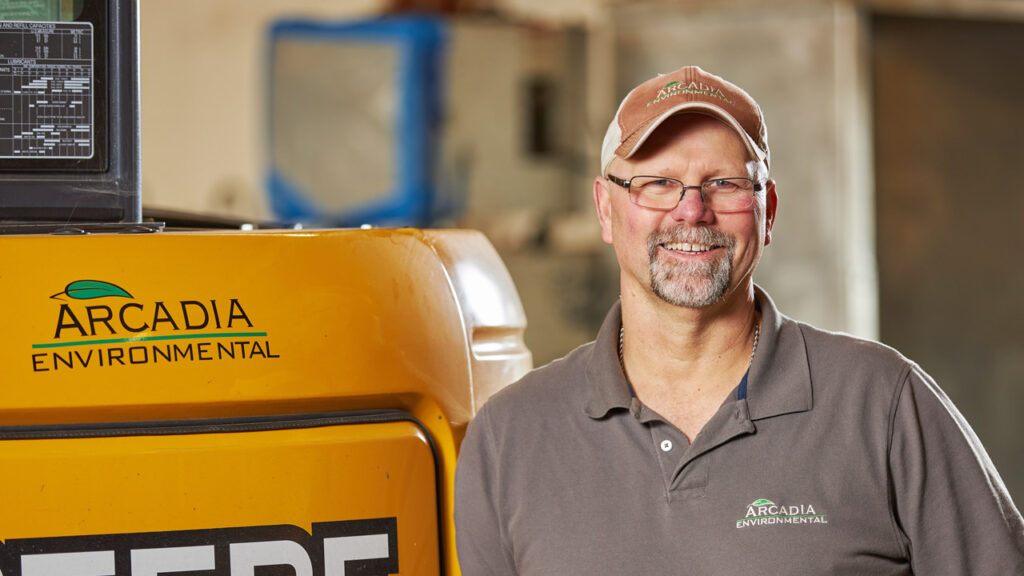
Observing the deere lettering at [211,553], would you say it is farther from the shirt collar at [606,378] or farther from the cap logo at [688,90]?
the cap logo at [688,90]

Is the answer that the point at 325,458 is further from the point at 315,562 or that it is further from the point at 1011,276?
the point at 1011,276

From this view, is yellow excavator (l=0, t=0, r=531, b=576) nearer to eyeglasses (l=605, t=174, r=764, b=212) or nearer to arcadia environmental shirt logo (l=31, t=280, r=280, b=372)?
arcadia environmental shirt logo (l=31, t=280, r=280, b=372)

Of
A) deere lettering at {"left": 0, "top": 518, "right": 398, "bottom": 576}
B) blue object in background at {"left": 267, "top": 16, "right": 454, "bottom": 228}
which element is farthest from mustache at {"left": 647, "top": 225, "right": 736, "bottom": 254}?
blue object in background at {"left": 267, "top": 16, "right": 454, "bottom": 228}

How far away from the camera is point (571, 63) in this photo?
6727mm

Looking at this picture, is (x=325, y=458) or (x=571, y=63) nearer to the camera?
(x=325, y=458)

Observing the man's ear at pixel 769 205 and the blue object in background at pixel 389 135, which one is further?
the blue object in background at pixel 389 135

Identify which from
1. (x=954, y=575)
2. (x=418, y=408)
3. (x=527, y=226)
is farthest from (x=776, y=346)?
(x=527, y=226)

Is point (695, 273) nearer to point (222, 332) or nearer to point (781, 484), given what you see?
point (781, 484)

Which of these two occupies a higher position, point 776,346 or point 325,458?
point 776,346

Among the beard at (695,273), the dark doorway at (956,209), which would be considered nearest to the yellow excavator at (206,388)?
the beard at (695,273)

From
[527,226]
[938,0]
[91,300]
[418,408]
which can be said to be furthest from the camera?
[527,226]

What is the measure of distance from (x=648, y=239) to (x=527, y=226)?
4856 mm

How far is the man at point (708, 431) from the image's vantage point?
1.61 m

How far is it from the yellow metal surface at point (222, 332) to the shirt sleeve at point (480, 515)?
0.06 m
